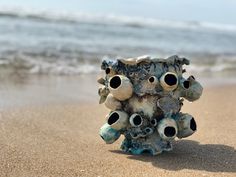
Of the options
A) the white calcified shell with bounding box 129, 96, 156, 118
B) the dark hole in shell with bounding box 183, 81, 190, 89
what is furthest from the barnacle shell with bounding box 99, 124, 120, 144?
the dark hole in shell with bounding box 183, 81, 190, 89

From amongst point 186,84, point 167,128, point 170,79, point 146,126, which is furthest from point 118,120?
point 186,84

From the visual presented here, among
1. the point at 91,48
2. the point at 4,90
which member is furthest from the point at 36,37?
the point at 4,90

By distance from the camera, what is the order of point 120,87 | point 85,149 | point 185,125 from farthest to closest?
point 85,149 → point 185,125 → point 120,87

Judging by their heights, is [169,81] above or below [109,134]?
above

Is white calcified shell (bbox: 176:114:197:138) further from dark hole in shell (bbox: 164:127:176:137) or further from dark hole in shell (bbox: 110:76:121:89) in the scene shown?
dark hole in shell (bbox: 110:76:121:89)

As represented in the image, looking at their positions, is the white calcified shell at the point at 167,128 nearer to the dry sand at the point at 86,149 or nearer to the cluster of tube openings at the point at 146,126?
the cluster of tube openings at the point at 146,126

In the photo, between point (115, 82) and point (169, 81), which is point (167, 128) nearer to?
point (169, 81)
